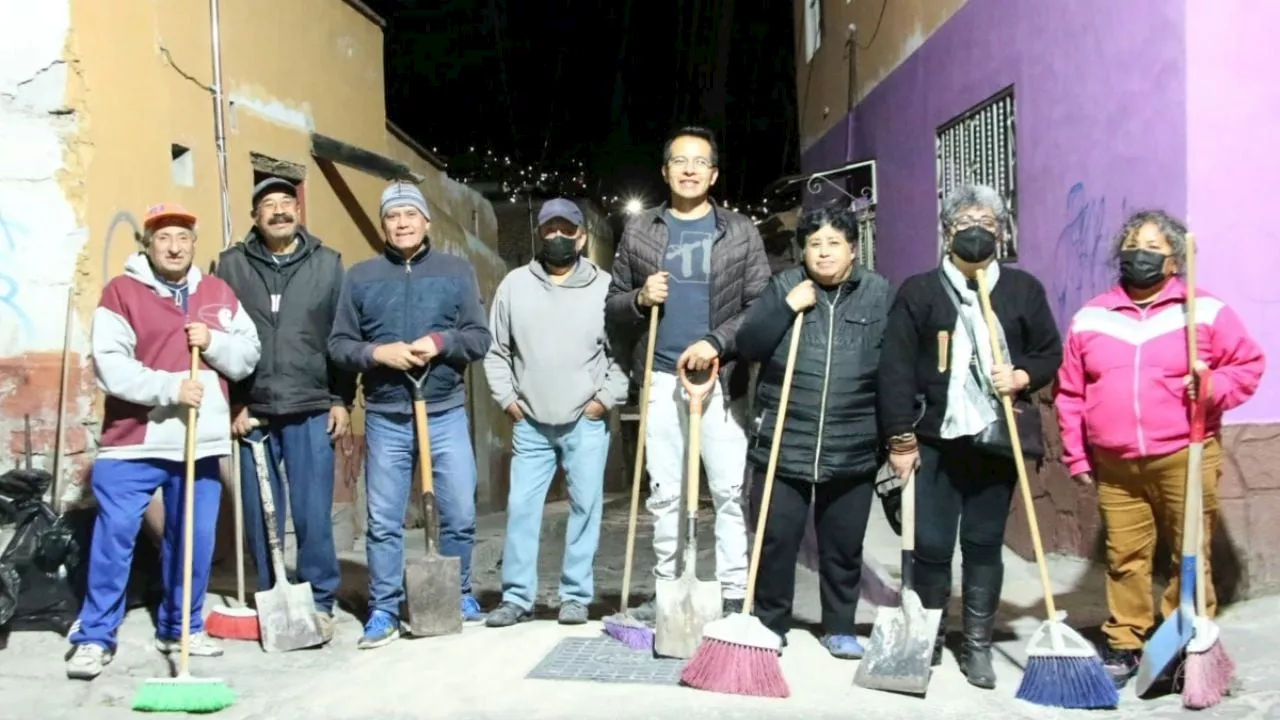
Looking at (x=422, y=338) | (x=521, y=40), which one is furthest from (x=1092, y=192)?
(x=521, y=40)

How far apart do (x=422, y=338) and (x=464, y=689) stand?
1470mm

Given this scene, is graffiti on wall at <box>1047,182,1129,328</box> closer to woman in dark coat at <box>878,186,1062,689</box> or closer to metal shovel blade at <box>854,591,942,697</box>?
woman in dark coat at <box>878,186,1062,689</box>

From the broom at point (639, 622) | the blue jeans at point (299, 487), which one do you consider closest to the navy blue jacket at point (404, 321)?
the blue jeans at point (299, 487)

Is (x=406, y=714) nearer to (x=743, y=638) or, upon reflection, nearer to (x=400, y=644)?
(x=400, y=644)

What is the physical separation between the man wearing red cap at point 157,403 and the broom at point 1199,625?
11.8 ft

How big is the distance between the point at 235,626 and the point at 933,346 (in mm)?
3199

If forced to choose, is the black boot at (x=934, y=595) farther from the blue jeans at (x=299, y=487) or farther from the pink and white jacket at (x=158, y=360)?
the pink and white jacket at (x=158, y=360)

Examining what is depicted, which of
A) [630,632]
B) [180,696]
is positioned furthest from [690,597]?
[180,696]

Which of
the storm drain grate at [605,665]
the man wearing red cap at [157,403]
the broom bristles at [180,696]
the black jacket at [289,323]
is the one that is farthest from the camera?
the black jacket at [289,323]

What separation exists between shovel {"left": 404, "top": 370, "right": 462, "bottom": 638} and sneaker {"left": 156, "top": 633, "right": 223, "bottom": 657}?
2.71 feet

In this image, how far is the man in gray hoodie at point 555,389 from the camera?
184 inches

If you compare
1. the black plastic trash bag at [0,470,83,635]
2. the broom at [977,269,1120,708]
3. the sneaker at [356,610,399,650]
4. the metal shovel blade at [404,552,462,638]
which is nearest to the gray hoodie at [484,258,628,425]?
the metal shovel blade at [404,552,462,638]

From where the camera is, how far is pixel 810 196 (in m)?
12.6

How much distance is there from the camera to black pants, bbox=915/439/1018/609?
4016mm
